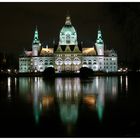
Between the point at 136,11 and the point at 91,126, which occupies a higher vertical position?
the point at 136,11

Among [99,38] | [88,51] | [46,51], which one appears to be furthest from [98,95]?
[99,38]

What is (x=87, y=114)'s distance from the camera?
1539 centimetres

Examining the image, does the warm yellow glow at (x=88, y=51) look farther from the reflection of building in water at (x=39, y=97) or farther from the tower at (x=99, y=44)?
the reflection of building in water at (x=39, y=97)

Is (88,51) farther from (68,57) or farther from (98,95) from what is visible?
(98,95)

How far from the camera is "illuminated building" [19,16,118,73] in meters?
152

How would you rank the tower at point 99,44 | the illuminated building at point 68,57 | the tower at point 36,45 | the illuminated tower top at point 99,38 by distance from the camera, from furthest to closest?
the illuminated tower top at point 99,38 → the tower at point 99,44 → the tower at point 36,45 → the illuminated building at point 68,57

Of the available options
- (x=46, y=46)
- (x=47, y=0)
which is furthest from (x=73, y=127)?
(x=46, y=46)

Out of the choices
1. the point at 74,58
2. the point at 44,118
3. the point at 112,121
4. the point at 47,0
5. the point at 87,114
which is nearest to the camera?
the point at 112,121

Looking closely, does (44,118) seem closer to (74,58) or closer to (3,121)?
(3,121)

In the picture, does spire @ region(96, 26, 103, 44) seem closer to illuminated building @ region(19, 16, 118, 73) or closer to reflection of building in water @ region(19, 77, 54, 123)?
illuminated building @ region(19, 16, 118, 73)

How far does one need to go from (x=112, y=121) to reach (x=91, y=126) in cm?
123

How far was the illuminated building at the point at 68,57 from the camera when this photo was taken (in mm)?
→ 151625

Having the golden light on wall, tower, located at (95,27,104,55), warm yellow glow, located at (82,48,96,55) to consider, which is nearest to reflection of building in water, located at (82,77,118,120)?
warm yellow glow, located at (82,48,96,55)

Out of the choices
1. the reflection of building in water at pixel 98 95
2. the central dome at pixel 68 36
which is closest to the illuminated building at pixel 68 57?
the central dome at pixel 68 36
